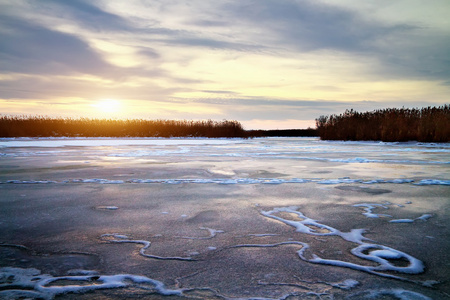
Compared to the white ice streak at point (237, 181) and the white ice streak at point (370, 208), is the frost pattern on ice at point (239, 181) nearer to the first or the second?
the white ice streak at point (237, 181)

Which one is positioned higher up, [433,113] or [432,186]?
[433,113]

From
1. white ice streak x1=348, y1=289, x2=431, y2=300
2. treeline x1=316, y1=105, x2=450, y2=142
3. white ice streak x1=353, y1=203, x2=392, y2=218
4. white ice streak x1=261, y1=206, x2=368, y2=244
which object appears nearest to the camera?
white ice streak x1=348, y1=289, x2=431, y2=300

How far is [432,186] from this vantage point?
4043mm

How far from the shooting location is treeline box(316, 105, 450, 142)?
51.1 ft

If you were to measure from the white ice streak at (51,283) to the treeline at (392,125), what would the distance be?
1748 cm

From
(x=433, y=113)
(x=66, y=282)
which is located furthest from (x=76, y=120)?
(x=66, y=282)

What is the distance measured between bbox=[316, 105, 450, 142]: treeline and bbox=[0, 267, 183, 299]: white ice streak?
17.5m

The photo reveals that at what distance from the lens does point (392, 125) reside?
17344 mm

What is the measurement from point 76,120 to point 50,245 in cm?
2561

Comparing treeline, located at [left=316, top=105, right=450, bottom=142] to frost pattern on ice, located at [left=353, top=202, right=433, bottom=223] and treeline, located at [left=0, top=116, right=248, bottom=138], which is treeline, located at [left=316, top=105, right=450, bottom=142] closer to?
treeline, located at [left=0, top=116, right=248, bottom=138]

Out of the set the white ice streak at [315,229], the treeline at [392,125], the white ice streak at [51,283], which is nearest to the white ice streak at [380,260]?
the white ice streak at [315,229]

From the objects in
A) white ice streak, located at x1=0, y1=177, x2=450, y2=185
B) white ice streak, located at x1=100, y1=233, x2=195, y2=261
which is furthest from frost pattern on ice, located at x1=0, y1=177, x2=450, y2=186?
white ice streak, located at x1=100, y1=233, x2=195, y2=261

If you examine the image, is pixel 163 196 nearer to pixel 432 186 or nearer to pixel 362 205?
pixel 362 205

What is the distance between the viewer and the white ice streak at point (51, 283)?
1386 millimetres
